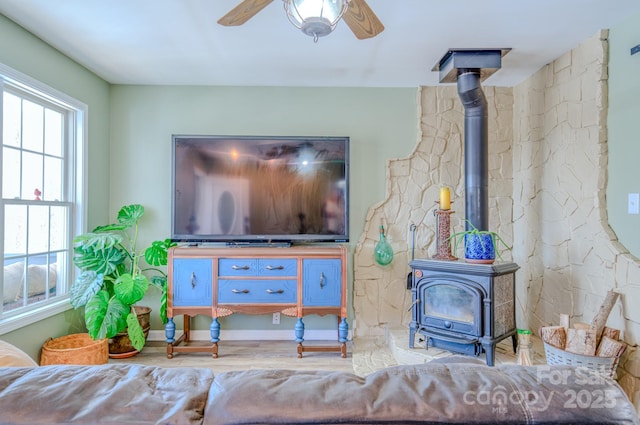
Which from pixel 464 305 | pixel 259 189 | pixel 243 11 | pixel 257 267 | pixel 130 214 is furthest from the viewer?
pixel 130 214

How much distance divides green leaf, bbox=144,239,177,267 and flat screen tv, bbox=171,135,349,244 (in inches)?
4.7

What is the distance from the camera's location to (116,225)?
346 centimetres

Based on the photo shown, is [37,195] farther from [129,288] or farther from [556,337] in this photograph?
[556,337]

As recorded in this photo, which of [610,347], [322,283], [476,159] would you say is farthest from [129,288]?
[610,347]

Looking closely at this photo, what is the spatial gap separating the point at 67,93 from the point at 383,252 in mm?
3066

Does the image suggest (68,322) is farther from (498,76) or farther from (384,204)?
(498,76)

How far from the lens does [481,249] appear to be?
276cm

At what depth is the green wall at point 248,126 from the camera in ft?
12.1

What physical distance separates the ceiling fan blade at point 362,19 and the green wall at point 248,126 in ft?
5.83

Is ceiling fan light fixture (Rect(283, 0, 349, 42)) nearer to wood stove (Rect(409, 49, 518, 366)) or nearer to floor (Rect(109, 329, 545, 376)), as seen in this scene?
wood stove (Rect(409, 49, 518, 366))

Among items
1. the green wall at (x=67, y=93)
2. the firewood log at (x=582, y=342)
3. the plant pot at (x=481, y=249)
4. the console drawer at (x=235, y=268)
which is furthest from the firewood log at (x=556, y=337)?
the green wall at (x=67, y=93)

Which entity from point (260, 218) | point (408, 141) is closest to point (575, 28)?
point (408, 141)

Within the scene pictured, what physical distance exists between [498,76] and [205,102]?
2802 mm

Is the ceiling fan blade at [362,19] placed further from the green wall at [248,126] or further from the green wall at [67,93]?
the green wall at [67,93]
